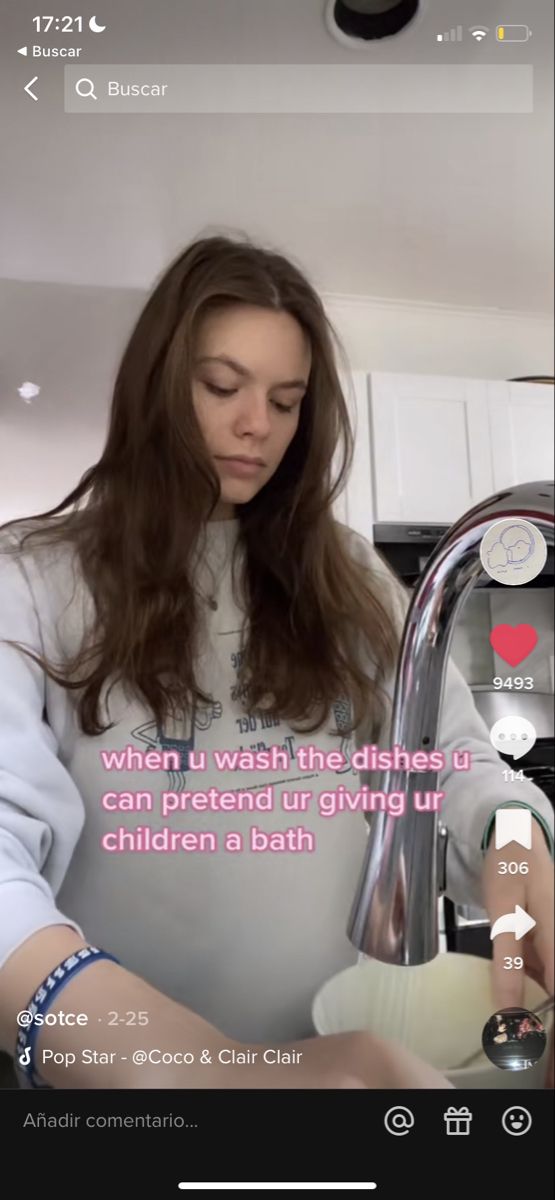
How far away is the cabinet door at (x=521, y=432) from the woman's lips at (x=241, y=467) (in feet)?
0.40

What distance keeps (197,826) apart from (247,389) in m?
0.22

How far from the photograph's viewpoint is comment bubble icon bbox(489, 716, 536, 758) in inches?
13.5

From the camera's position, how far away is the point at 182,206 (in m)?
0.36

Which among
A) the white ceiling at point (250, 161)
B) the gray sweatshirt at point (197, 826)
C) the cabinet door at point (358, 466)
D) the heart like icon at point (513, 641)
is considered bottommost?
the gray sweatshirt at point (197, 826)

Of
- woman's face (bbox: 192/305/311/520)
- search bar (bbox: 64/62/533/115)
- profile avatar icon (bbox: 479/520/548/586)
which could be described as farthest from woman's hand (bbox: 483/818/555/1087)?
search bar (bbox: 64/62/533/115)

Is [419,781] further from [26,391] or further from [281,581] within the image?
[26,391]

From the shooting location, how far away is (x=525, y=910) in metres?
0.34

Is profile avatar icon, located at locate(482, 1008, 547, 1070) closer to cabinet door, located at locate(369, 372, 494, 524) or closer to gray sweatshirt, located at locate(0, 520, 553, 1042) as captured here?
gray sweatshirt, located at locate(0, 520, 553, 1042)

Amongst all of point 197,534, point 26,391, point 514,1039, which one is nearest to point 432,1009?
point 514,1039

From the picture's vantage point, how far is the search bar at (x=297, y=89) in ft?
1.17

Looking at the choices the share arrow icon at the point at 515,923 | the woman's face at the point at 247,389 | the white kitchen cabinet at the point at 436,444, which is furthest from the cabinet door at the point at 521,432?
the share arrow icon at the point at 515,923

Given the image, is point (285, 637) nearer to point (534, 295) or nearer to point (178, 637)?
point (178, 637)
